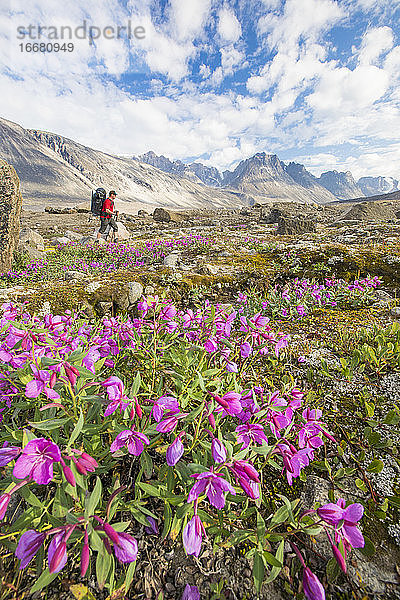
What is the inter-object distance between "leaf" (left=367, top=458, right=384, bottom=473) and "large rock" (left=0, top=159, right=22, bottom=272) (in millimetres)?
10482

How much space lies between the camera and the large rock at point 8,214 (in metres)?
9.17

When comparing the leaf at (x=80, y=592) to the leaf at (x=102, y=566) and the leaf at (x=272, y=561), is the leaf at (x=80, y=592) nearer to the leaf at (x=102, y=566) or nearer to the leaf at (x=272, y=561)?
the leaf at (x=102, y=566)

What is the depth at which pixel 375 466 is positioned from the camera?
218 centimetres

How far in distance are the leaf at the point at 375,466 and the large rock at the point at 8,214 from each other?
10482 mm

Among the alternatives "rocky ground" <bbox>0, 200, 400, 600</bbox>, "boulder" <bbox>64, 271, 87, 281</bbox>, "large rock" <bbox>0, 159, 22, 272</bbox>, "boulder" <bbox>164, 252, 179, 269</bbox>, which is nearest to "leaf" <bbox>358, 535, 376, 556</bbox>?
"rocky ground" <bbox>0, 200, 400, 600</bbox>

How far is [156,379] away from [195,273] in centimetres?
569

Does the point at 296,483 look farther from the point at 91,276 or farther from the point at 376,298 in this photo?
the point at 91,276

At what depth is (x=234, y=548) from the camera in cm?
187

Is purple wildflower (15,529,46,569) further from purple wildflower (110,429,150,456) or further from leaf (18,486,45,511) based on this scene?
purple wildflower (110,429,150,456)

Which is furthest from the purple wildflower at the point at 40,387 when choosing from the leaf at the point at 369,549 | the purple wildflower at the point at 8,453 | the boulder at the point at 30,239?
the boulder at the point at 30,239

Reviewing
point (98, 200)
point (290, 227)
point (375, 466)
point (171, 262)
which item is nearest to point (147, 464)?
point (375, 466)

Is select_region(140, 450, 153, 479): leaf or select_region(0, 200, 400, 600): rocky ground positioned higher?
select_region(140, 450, 153, 479): leaf

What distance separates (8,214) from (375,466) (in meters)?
11.7

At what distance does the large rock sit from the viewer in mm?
9172
